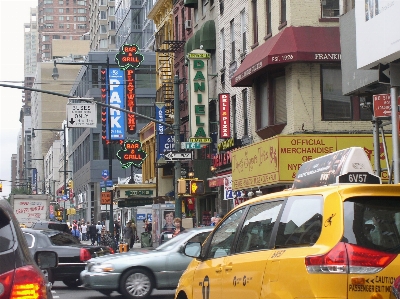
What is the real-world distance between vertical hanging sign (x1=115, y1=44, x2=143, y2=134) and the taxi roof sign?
39864 mm

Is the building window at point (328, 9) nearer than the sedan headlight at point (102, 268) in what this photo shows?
No

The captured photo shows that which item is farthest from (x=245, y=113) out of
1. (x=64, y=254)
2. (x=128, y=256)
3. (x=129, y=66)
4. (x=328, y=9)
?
(x=129, y=66)

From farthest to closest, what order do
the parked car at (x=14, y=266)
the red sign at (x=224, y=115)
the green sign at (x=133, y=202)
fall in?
the green sign at (x=133, y=202)
the red sign at (x=224, y=115)
the parked car at (x=14, y=266)

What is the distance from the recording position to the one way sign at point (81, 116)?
120 feet

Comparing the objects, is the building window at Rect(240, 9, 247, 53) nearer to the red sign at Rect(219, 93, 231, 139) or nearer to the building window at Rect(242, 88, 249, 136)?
the building window at Rect(242, 88, 249, 136)

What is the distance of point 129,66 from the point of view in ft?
161

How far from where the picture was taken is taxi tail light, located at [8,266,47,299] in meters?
5.83

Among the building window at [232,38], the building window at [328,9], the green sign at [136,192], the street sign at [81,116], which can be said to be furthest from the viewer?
the green sign at [136,192]

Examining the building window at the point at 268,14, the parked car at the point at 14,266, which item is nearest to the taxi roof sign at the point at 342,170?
the parked car at the point at 14,266

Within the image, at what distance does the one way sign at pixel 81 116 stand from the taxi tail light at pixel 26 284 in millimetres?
30674

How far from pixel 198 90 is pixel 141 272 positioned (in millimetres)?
17985

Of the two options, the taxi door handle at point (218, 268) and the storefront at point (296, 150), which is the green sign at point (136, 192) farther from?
the taxi door handle at point (218, 268)

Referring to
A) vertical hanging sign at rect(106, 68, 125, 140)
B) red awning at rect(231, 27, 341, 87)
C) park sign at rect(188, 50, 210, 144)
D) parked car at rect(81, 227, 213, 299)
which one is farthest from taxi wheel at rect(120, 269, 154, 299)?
vertical hanging sign at rect(106, 68, 125, 140)

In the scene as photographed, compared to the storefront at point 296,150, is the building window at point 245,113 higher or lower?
higher
